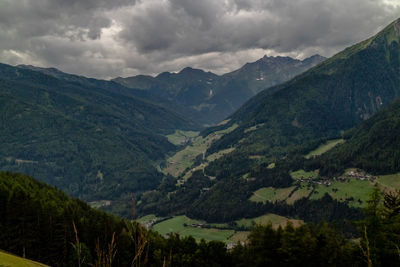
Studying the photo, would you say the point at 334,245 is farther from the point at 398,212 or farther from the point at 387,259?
the point at 398,212

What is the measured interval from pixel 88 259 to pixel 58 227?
18535 millimetres

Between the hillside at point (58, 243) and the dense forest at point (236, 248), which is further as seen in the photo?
the hillside at point (58, 243)

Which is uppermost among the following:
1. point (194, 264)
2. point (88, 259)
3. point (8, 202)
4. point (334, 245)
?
point (8, 202)

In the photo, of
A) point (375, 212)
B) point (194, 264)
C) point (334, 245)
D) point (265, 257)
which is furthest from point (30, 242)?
point (375, 212)

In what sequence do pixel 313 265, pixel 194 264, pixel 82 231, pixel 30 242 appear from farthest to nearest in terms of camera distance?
pixel 82 231
pixel 194 264
pixel 30 242
pixel 313 265

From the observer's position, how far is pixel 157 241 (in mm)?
72625

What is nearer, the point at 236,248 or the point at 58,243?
the point at 58,243

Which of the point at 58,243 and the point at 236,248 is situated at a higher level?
the point at 58,243

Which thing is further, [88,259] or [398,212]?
[88,259]

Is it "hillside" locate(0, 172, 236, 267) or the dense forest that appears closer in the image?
the dense forest

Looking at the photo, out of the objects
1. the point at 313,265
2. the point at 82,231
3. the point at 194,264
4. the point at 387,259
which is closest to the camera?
the point at 387,259

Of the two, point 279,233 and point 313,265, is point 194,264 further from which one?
point 313,265

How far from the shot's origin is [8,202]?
65.0m

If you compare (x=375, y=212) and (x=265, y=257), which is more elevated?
(x=375, y=212)
